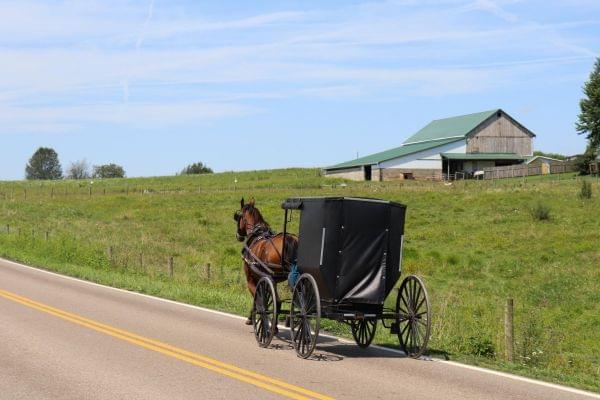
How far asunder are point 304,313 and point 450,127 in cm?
8343

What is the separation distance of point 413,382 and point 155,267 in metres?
20.1

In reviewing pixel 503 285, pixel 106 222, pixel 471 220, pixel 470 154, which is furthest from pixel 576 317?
pixel 470 154

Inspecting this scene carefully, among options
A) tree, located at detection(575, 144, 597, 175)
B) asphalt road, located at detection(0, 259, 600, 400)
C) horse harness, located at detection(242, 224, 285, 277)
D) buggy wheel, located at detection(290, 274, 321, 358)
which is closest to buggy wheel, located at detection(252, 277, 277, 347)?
asphalt road, located at detection(0, 259, 600, 400)

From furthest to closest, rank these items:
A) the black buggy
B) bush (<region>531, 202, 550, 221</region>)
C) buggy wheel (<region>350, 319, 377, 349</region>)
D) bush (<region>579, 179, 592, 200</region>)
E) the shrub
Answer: bush (<region>579, 179, 592, 200</region>) < bush (<region>531, 202, 550, 221</region>) < buggy wheel (<region>350, 319, 377, 349</region>) < the shrub < the black buggy

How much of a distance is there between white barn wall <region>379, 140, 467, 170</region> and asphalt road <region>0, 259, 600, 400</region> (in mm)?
68571

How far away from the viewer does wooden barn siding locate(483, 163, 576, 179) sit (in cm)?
7603

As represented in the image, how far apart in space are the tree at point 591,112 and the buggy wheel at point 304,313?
70.5 m

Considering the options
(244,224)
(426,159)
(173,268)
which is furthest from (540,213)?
(426,159)

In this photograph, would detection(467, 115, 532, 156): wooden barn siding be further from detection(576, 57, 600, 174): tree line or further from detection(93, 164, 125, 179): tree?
detection(93, 164, 125, 179): tree

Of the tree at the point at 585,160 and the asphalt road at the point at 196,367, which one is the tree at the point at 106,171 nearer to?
the tree at the point at 585,160

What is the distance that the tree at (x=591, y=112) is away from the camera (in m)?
75.9

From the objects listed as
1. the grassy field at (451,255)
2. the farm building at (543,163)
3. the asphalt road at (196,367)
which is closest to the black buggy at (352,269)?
the asphalt road at (196,367)

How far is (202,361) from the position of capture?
983 cm

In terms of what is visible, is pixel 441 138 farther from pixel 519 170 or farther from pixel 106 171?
pixel 106 171
